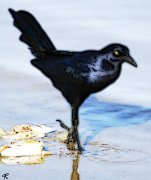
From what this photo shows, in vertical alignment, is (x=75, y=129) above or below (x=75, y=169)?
above

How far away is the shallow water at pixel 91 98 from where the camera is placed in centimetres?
521

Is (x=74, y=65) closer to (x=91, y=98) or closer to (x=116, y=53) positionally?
(x=116, y=53)

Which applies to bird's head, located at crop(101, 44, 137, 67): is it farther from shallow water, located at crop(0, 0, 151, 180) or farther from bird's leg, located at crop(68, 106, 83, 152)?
shallow water, located at crop(0, 0, 151, 180)

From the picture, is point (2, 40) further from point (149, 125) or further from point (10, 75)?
point (149, 125)

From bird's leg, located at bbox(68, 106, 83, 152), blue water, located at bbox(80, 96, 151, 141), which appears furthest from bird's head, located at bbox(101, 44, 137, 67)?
blue water, located at bbox(80, 96, 151, 141)

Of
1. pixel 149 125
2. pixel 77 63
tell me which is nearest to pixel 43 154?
pixel 77 63

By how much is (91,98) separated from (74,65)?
6.45 ft

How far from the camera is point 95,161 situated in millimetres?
5363

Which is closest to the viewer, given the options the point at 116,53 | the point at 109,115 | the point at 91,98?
the point at 116,53

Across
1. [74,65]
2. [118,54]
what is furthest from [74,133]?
[118,54]

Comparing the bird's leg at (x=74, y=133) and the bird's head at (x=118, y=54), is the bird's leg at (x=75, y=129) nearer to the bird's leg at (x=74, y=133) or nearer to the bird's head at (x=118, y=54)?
the bird's leg at (x=74, y=133)

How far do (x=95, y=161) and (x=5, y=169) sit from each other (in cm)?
68

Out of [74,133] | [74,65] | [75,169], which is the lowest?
[75,169]

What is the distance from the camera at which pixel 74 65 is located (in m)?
5.44
